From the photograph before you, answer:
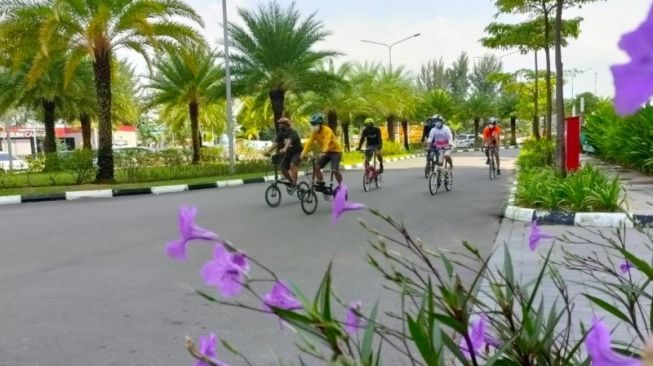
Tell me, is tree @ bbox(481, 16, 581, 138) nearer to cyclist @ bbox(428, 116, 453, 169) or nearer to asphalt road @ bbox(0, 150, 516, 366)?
cyclist @ bbox(428, 116, 453, 169)

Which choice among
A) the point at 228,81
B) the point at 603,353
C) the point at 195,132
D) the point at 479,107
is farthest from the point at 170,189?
the point at 479,107

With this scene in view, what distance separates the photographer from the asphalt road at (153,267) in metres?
3.92

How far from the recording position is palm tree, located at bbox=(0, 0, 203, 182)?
673 inches

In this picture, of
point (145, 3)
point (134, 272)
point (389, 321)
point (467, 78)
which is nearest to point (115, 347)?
point (389, 321)

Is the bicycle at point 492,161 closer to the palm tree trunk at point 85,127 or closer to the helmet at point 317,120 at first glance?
the helmet at point 317,120

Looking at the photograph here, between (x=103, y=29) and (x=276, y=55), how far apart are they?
8.32 metres

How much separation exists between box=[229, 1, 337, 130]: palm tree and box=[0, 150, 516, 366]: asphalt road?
505 inches

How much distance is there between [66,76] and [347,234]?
12838 mm

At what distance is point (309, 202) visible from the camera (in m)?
10.4

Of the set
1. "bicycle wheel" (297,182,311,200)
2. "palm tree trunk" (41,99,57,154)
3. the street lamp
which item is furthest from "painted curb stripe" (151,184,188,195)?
"palm tree trunk" (41,99,57,154)

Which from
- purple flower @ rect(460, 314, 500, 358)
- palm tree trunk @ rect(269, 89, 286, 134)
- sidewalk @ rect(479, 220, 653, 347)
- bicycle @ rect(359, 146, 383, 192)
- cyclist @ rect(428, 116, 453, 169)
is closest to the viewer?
purple flower @ rect(460, 314, 500, 358)

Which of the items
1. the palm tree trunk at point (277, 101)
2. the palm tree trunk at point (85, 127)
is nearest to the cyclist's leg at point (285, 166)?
the palm tree trunk at point (277, 101)

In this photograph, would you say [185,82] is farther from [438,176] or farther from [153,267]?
[153,267]

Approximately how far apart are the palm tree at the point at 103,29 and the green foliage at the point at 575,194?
1196cm
